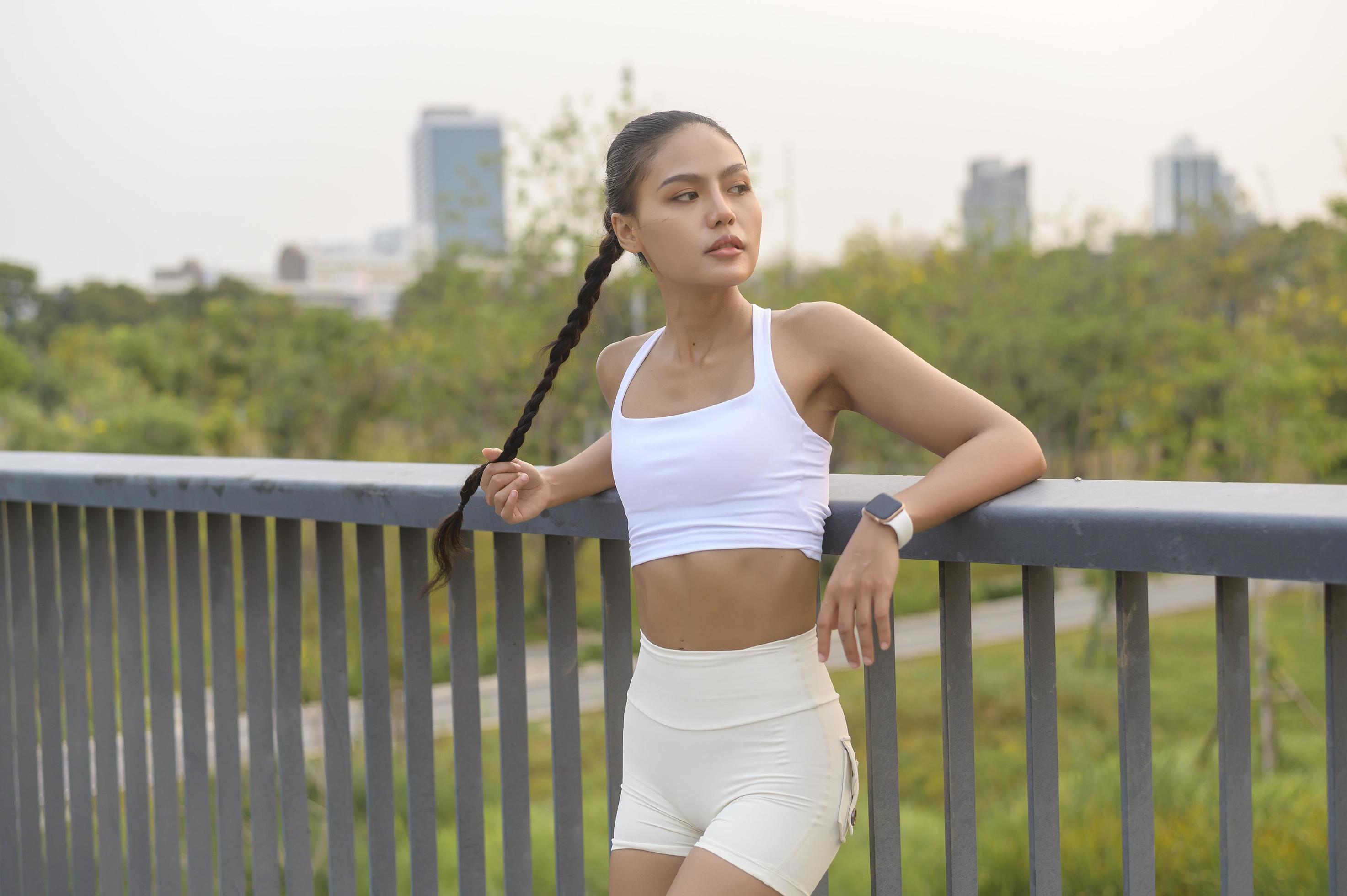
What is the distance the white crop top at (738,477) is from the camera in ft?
5.49

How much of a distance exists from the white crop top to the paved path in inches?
363

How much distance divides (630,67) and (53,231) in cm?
4303

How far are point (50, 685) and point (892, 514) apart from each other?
2.18 meters

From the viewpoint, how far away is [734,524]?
66.4 inches

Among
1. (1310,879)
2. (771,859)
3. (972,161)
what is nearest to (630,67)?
(1310,879)

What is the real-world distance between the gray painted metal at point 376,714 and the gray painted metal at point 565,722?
0.37 meters

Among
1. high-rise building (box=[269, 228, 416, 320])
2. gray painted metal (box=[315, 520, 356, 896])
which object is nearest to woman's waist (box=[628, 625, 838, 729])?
gray painted metal (box=[315, 520, 356, 896])

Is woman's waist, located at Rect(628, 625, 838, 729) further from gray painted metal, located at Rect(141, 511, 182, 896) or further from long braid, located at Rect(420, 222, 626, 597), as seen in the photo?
gray painted metal, located at Rect(141, 511, 182, 896)

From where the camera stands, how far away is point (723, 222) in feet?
5.67

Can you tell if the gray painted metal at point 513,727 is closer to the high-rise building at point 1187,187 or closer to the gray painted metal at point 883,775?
the gray painted metal at point 883,775

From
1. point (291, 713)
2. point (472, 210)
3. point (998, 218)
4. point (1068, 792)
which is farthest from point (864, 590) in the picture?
point (998, 218)

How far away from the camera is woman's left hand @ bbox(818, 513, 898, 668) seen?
1452mm

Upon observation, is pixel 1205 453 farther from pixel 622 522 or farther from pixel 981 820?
pixel 622 522

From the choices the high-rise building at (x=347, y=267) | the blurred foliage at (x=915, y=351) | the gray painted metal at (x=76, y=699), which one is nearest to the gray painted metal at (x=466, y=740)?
the gray painted metal at (x=76, y=699)
